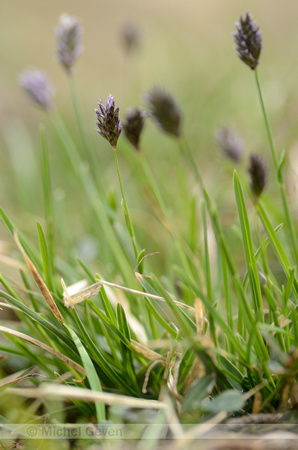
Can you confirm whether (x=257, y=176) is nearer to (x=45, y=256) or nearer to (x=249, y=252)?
(x=249, y=252)

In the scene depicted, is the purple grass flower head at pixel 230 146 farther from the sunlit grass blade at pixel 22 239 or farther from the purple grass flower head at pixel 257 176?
the sunlit grass blade at pixel 22 239

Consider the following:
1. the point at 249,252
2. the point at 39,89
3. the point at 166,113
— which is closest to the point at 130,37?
the point at 39,89

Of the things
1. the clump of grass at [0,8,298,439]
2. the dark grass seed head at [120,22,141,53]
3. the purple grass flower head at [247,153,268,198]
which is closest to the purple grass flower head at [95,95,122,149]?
the clump of grass at [0,8,298,439]

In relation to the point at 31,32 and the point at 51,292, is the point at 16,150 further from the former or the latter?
the point at 31,32

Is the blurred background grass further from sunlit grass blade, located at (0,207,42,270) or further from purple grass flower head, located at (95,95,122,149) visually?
purple grass flower head, located at (95,95,122,149)

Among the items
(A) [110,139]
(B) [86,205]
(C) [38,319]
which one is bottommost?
(C) [38,319]

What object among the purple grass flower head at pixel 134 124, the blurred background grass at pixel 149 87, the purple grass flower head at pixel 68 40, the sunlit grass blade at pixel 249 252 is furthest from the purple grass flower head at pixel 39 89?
the sunlit grass blade at pixel 249 252

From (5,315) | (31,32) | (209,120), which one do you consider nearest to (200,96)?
(209,120)
